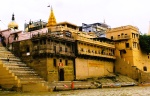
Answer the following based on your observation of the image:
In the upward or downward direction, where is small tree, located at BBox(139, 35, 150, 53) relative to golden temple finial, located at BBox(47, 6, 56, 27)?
downward

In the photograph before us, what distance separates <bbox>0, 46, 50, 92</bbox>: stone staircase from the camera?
2731cm

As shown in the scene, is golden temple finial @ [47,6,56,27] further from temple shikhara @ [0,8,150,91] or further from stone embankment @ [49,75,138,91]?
stone embankment @ [49,75,138,91]

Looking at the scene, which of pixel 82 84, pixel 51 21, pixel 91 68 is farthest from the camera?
pixel 51 21

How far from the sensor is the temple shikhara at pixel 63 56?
31.2m

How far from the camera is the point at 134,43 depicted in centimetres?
4762

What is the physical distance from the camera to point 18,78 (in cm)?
2927

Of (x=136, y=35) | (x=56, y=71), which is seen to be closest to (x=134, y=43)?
(x=136, y=35)

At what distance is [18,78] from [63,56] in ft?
26.8

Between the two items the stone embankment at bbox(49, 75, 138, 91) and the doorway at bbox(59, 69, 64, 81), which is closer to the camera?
the stone embankment at bbox(49, 75, 138, 91)

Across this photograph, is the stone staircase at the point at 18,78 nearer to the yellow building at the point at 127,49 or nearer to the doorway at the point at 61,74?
the doorway at the point at 61,74

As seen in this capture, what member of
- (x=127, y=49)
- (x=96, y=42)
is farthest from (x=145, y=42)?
(x=96, y=42)

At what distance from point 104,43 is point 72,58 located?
375 inches

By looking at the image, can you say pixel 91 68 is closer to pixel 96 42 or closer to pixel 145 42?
pixel 96 42

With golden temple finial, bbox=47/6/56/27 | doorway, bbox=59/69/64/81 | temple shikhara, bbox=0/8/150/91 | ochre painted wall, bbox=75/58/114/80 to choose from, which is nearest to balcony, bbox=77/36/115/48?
temple shikhara, bbox=0/8/150/91
